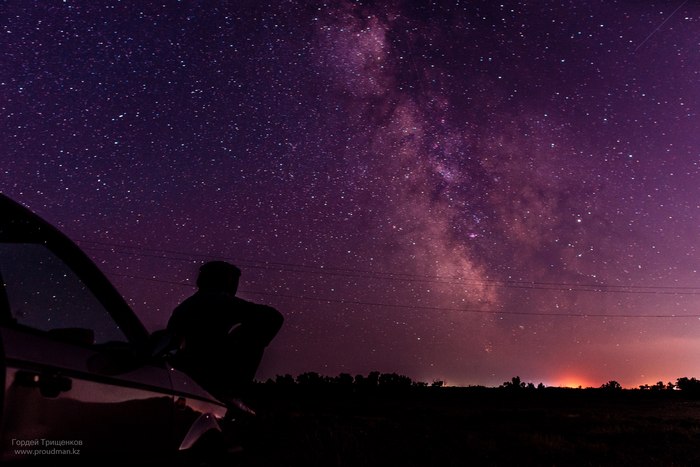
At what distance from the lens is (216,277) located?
5.11 meters

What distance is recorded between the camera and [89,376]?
6.50 ft

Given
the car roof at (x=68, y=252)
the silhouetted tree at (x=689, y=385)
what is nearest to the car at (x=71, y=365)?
the car roof at (x=68, y=252)

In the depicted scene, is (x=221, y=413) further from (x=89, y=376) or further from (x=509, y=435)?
(x=509, y=435)

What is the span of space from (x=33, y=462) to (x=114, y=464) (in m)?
0.52

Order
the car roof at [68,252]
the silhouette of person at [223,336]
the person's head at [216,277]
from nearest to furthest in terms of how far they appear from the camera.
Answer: the car roof at [68,252] → the silhouette of person at [223,336] → the person's head at [216,277]

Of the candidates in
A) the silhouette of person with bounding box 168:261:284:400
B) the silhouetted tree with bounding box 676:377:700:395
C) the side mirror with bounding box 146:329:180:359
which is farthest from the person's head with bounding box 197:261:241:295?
the silhouetted tree with bounding box 676:377:700:395

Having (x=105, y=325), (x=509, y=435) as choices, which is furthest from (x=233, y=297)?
(x=509, y=435)

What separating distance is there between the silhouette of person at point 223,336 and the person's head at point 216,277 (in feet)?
0.56

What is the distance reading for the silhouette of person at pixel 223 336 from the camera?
14.6ft

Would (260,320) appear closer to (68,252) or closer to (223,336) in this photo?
(223,336)

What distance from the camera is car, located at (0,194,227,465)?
164 centimetres

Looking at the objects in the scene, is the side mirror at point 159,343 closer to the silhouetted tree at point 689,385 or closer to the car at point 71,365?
the car at point 71,365

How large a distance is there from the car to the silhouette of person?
5.38 ft

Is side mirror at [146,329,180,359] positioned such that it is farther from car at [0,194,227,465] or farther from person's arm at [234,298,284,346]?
person's arm at [234,298,284,346]
